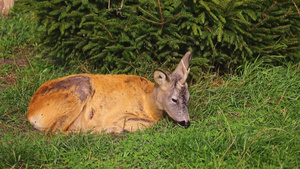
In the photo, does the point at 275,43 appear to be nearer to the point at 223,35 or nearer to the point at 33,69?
the point at 223,35

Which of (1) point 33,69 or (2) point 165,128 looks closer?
(2) point 165,128

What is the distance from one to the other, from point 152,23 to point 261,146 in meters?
2.64

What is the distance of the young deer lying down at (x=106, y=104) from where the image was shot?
17.4ft

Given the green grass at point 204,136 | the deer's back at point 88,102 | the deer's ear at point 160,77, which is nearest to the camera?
the green grass at point 204,136

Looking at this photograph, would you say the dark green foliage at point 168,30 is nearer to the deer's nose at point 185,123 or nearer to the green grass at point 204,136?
the green grass at point 204,136

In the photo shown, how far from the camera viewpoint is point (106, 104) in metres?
5.58

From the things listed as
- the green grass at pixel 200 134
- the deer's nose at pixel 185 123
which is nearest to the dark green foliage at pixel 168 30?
the green grass at pixel 200 134

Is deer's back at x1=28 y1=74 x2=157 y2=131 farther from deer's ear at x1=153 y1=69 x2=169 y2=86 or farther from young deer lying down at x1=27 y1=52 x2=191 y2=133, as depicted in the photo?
deer's ear at x1=153 y1=69 x2=169 y2=86

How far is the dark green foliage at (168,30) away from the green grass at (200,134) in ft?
1.21

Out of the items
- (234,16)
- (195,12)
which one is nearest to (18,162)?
(195,12)

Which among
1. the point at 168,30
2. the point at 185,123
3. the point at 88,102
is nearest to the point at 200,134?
the point at 185,123

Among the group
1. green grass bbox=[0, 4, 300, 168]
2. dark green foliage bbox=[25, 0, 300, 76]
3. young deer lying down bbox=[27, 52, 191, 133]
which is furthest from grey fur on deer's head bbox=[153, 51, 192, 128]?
dark green foliage bbox=[25, 0, 300, 76]

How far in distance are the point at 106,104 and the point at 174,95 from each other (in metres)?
0.97

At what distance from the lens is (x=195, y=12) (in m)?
Answer: 6.11
